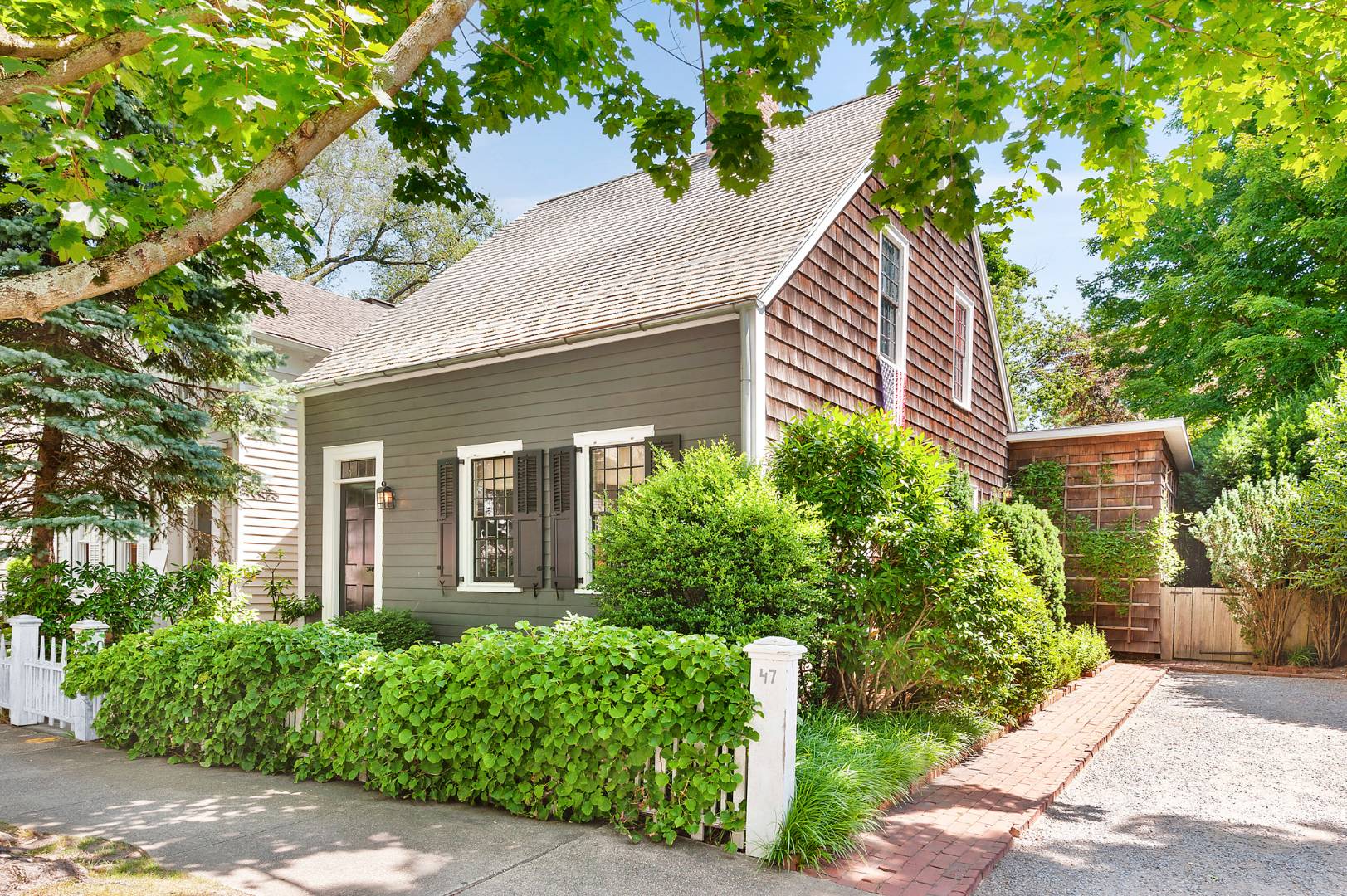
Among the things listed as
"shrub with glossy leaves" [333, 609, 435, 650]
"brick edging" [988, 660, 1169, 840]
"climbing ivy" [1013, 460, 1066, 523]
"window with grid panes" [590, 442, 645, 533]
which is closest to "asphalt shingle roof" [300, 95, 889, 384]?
"window with grid panes" [590, 442, 645, 533]

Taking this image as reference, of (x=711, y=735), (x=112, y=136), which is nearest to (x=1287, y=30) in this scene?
(x=711, y=735)

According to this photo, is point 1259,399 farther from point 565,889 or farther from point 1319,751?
point 565,889

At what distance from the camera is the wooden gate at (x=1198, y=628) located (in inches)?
500

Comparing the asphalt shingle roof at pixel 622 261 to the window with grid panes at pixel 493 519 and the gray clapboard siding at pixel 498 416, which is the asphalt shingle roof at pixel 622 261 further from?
the window with grid panes at pixel 493 519

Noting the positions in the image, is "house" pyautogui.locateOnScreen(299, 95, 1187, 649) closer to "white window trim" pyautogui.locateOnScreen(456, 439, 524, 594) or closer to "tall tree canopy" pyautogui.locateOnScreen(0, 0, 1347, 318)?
"white window trim" pyautogui.locateOnScreen(456, 439, 524, 594)

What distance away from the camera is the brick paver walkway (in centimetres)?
414

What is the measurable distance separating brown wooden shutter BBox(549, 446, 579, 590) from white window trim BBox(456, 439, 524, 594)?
80cm

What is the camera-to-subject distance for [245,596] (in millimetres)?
11000

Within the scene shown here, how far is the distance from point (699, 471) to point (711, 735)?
2653mm

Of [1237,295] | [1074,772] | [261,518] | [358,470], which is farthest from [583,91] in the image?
A: [1237,295]

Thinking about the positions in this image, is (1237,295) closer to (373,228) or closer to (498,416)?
(498,416)

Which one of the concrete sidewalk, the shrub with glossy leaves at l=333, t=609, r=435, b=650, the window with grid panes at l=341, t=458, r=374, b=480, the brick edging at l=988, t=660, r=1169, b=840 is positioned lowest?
the brick edging at l=988, t=660, r=1169, b=840

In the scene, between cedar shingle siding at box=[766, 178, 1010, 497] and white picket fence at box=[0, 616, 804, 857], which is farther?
cedar shingle siding at box=[766, 178, 1010, 497]

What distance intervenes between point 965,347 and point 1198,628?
544 cm
